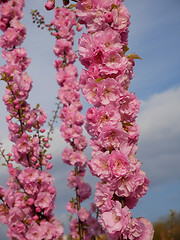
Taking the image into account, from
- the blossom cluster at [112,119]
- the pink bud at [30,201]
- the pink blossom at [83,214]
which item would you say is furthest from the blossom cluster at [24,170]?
the blossom cluster at [112,119]

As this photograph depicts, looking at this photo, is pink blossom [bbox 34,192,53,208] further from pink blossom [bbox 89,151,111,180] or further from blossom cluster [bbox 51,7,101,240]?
pink blossom [bbox 89,151,111,180]

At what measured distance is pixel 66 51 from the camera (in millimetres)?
6305

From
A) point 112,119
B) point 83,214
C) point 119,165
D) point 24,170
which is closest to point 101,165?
point 119,165

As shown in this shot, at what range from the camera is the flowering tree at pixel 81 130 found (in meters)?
2.31

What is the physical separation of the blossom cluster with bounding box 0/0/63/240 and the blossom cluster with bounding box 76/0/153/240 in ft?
6.40

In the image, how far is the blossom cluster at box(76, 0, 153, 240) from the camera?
7.47 ft

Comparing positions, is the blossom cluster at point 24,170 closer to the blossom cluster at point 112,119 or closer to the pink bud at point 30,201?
the pink bud at point 30,201

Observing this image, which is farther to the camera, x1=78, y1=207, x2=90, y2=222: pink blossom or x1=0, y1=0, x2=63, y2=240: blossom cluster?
x1=78, y1=207, x2=90, y2=222: pink blossom

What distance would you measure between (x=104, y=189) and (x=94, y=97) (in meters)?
0.73

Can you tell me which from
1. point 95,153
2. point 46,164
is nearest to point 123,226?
point 95,153

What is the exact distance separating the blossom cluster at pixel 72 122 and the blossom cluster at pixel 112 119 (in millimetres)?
2941

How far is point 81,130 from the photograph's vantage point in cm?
578

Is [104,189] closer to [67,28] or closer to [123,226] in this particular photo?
[123,226]

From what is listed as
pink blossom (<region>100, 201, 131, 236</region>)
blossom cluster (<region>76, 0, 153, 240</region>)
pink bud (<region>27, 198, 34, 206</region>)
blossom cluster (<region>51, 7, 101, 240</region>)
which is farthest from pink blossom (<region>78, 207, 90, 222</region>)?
pink blossom (<region>100, 201, 131, 236</region>)
